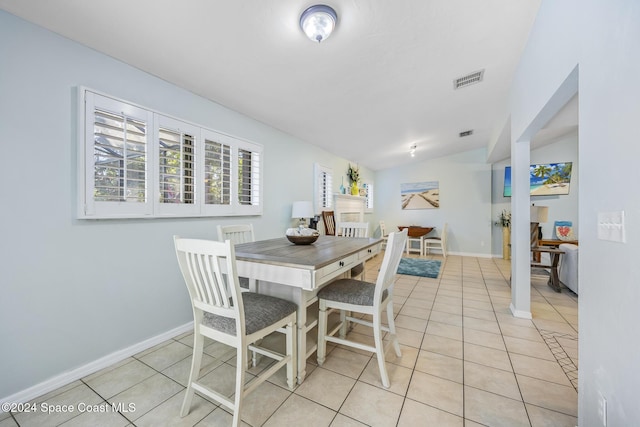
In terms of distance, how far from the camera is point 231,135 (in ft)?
9.15

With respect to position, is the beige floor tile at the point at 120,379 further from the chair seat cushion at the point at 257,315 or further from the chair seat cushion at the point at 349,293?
the chair seat cushion at the point at 349,293

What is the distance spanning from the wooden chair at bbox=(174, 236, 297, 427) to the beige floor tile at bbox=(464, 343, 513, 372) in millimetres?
1441

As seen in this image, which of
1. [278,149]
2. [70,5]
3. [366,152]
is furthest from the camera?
[366,152]

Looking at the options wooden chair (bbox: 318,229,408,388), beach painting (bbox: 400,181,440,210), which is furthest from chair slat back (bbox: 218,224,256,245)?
beach painting (bbox: 400,181,440,210)

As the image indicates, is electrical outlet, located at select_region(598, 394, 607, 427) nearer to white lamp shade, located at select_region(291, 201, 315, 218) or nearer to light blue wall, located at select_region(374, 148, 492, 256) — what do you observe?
white lamp shade, located at select_region(291, 201, 315, 218)

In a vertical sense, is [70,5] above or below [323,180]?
above

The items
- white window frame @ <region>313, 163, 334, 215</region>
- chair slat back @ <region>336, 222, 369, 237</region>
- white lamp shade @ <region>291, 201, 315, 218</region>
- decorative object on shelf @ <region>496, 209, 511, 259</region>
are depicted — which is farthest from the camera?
decorative object on shelf @ <region>496, 209, 511, 259</region>

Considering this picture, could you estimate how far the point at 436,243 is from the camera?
650 cm

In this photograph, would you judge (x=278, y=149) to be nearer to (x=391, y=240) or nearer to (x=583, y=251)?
(x=391, y=240)

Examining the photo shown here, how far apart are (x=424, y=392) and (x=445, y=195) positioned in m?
5.84

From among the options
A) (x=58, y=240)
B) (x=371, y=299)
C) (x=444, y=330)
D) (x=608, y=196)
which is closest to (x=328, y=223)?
(x=444, y=330)

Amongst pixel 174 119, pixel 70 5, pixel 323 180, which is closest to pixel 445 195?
pixel 323 180

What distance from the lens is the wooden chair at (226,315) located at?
3.97 feet

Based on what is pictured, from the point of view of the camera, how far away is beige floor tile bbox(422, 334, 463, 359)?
79.5 inches
